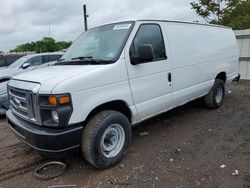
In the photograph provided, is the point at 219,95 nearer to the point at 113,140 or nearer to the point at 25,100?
the point at 113,140

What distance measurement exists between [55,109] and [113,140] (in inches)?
46.1

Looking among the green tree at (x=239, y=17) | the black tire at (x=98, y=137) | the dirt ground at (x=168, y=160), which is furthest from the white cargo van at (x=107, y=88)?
the green tree at (x=239, y=17)

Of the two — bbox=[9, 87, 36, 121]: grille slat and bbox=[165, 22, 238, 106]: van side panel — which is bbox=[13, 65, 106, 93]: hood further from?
bbox=[165, 22, 238, 106]: van side panel

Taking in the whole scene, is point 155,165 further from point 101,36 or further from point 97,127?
point 101,36

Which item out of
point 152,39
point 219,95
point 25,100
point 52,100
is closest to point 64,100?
point 52,100

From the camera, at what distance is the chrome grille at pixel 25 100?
2871mm

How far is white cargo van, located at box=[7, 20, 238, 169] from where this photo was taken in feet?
9.29

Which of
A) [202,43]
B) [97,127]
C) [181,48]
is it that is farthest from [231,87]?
[97,127]

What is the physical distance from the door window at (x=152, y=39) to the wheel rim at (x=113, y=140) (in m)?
1.22

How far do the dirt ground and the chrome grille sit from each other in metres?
0.94

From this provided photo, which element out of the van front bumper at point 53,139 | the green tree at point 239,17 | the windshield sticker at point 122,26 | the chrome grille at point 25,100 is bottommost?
the van front bumper at point 53,139

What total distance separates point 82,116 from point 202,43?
3.44 metres

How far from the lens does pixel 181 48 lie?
14.6 ft

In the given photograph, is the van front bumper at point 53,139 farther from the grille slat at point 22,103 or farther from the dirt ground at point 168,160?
the dirt ground at point 168,160
